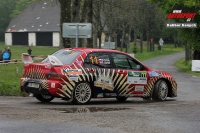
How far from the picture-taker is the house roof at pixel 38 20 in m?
106

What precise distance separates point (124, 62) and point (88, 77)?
1.60m

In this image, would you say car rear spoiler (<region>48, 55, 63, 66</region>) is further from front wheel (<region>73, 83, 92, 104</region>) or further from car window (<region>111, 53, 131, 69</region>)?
car window (<region>111, 53, 131, 69</region>)

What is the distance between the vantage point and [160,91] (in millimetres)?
16422

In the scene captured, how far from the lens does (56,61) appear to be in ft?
46.1

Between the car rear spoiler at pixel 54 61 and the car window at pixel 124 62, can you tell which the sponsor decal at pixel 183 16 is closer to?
the car window at pixel 124 62

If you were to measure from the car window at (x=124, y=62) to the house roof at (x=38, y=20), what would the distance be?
88.2 m

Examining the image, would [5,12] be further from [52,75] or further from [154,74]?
[52,75]

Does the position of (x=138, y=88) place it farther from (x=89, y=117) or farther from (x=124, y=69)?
(x=89, y=117)

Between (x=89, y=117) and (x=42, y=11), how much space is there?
329 feet

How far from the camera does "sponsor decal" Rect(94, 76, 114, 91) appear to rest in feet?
48.3

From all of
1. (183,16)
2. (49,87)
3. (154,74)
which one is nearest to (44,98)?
(49,87)

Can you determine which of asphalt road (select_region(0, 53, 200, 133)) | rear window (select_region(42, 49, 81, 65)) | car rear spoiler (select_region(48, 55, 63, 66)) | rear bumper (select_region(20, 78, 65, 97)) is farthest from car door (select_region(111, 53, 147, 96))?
asphalt road (select_region(0, 53, 200, 133))

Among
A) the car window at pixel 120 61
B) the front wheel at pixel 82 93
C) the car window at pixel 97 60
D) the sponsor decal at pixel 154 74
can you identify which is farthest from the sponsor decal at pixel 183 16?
the front wheel at pixel 82 93

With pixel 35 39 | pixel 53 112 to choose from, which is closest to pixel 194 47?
pixel 53 112
